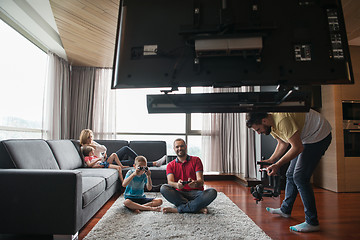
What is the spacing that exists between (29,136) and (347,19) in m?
4.65

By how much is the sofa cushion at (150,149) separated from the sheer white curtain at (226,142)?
3.48 feet

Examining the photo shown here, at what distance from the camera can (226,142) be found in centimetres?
474

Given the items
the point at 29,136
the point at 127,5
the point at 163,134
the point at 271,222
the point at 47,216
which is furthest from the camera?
the point at 163,134

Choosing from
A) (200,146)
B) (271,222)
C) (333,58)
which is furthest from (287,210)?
(200,146)

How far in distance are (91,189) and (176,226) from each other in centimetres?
80

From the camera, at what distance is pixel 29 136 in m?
3.67

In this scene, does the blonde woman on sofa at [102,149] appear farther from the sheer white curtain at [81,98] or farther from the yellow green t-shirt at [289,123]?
the yellow green t-shirt at [289,123]

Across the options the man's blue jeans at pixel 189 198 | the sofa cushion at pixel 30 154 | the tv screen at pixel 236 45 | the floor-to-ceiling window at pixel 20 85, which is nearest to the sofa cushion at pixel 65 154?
the sofa cushion at pixel 30 154

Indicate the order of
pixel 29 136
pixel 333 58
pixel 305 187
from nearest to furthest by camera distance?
pixel 333 58 → pixel 305 187 → pixel 29 136

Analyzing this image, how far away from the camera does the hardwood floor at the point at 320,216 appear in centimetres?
187

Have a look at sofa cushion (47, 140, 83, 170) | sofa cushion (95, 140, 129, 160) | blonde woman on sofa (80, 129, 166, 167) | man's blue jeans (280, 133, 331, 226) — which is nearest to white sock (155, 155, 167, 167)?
blonde woman on sofa (80, 129, 166, 167)

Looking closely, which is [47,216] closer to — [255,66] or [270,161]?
[255,66]

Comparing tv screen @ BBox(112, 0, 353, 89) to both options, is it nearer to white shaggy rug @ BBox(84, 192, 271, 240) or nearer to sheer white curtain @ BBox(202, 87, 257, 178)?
white shaggy rug @ BBox(84, 192, 271, 240)

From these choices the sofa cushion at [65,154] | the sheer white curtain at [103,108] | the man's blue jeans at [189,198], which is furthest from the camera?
the sheer white curtain at [103,108]
